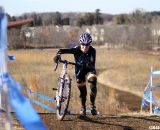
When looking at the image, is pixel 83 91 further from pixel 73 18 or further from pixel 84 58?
pixel 73 18

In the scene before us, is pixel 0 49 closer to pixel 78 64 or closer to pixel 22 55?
pixel 78 64

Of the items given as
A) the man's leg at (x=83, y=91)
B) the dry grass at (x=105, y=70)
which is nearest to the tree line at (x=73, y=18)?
the dry grass at (x=105, y=70)

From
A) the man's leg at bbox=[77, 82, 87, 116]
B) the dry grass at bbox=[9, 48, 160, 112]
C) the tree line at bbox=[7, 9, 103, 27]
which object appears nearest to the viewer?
the man's leg at bbox=[77, 82, 87, 116]

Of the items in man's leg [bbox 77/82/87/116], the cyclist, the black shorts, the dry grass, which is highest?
the cyclist

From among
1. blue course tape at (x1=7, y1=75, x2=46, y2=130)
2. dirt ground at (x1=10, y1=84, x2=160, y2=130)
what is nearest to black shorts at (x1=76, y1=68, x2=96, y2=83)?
dirt ground at (x1=10, y1=84, x2=160, y2=130)

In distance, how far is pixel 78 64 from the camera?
8555 millimetres

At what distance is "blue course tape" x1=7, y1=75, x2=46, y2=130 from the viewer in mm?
3854

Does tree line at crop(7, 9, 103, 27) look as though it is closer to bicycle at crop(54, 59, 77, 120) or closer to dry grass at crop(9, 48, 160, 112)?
dry grass at crop(9, 48, 160, 112)

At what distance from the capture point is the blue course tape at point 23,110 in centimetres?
385

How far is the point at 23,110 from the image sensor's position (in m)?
3.95

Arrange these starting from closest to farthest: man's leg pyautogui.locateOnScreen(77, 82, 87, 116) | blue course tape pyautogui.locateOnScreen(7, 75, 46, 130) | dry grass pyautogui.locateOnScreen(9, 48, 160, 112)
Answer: blue course tape pyautogui.locateOnScreen(7, 75, 46, 130)
man's leg pyautogui.locateOnScreen(77, 82, 87, 116)
dry grass pyautogui.locateOnScreen(9, 48, 160, 112)

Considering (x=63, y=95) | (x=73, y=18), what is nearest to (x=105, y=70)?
(x=63, y=95)

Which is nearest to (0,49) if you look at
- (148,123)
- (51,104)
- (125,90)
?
(148,123)

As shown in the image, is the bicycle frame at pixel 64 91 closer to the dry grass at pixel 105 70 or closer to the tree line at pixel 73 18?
the dry grass at pixel 105 70
